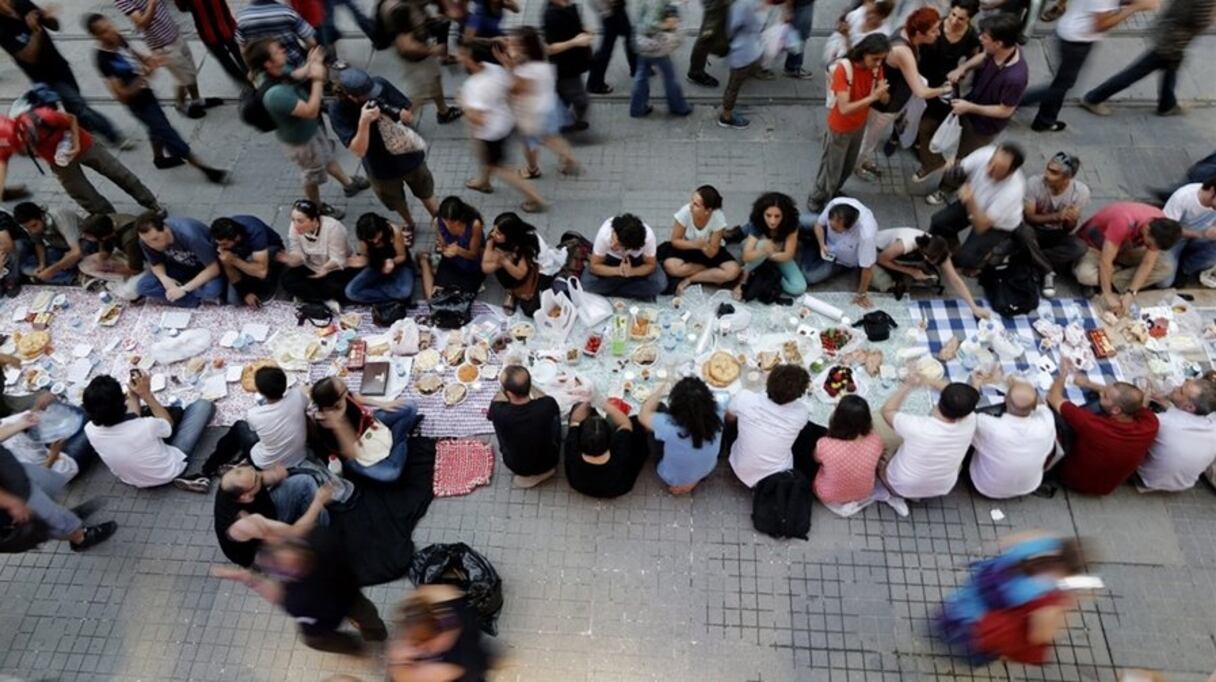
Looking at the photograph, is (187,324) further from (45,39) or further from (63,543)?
(45,39)

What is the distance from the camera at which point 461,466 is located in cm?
615

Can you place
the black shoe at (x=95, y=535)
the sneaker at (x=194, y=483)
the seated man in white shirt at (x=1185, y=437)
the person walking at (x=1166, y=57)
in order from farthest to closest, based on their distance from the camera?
1. the person walking at (x=1166, y=57)
2. the sneaker at (x=194, y=483)
3. the black shoe at (x=95, y=535)
4. the seated man in white shirt at (x=1185, y=437)

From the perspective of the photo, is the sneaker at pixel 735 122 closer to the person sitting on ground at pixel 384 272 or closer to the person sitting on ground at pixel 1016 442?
the person sitting on ground at pixel 384 272

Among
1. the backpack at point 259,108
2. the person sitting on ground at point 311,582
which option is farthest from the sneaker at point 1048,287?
the backpack at point 259,108

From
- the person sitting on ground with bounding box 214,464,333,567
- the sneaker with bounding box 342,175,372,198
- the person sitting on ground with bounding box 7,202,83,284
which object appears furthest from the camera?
the sneaker with bounding box 342,175,372,198

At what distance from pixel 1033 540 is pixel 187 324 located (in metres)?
6.73

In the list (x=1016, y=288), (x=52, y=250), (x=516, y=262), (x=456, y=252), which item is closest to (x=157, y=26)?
(x=52, y=250)

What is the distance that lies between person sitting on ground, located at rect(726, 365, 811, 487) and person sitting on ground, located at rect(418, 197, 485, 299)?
2628 mm

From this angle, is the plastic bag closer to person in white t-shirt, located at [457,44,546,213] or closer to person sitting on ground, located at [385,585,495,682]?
person sitting on ground, located at [385,585,495,682]

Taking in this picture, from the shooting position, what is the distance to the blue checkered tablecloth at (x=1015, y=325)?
6.39 meters

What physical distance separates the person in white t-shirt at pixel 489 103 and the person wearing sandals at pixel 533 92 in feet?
0.30

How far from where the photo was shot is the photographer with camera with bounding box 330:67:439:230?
6.58m

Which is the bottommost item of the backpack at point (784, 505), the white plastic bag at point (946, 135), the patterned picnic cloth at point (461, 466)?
the patterned picnic cloth at point (461, 466)

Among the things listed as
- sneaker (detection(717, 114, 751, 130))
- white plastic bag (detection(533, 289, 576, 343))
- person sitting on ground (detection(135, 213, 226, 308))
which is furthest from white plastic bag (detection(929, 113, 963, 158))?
person sitting on ground (detection(135, 213, 226, 308))
